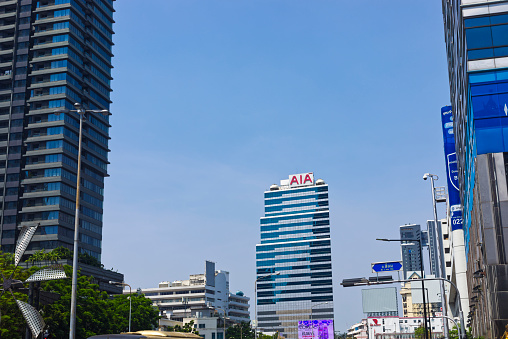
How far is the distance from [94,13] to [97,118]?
28.3m

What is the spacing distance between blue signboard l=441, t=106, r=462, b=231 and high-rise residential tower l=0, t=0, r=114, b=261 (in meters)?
84.0

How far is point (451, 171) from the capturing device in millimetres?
102625

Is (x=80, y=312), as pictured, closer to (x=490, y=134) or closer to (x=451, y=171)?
(x=490, y=134)

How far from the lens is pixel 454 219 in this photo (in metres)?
102

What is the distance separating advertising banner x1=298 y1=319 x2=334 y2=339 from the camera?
568 feet

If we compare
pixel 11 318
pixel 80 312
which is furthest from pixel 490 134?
pixel 80 312

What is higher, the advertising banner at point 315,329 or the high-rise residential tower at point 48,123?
the high-rise residential tower at point 48,123

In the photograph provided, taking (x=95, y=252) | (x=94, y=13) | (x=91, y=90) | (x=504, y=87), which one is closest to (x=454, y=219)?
(x=504, y=87)

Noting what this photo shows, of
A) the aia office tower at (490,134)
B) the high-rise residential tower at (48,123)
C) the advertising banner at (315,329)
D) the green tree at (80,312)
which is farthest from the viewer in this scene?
the advertising banner at (315,329)

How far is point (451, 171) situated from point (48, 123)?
301ft

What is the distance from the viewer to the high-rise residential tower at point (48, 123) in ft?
454

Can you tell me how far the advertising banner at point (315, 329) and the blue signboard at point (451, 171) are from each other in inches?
3144

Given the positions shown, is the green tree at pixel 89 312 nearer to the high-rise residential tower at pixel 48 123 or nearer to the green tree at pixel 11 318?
the green tree at pixel 11 318

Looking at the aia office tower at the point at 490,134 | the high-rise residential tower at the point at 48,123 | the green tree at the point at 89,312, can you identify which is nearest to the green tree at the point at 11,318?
the green tree at the point at 89,312
